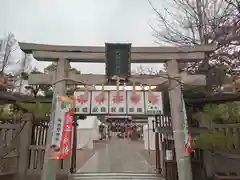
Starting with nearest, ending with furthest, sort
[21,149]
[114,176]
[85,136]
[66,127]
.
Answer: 1. [66,127]
2. [21,149]
3. [114,176]
4. [85,136]

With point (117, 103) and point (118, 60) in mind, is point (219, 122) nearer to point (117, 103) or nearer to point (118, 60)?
point (117, 103)

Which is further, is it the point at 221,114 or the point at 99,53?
the point at 221,114

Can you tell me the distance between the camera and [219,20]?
8523 millimetres

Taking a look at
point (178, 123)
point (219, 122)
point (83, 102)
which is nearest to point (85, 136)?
point (219, 122)

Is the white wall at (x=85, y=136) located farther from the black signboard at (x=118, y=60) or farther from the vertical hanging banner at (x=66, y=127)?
the black signboard at (x=118, y=60)

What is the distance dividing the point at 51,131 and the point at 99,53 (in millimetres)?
2317

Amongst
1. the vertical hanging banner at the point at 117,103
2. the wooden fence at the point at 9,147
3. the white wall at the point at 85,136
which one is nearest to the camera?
the vertical hanging banner at the point at 117,103

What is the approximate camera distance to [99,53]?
577 centimetres

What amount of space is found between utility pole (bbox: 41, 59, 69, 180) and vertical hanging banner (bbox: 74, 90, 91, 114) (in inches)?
15.1

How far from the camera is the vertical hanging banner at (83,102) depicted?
554 cm

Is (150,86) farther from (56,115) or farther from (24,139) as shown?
(24,139)

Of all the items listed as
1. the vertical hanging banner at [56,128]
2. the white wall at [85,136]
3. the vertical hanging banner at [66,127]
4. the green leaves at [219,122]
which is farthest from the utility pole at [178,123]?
the white wall at [85,136]

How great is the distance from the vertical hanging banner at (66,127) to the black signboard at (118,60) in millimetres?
1240

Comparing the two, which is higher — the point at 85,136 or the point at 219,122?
the point at 219,122
